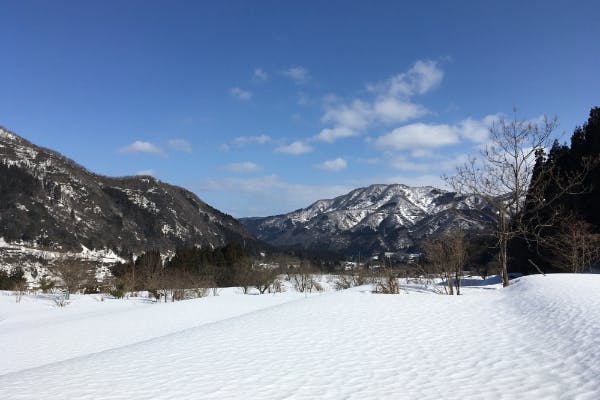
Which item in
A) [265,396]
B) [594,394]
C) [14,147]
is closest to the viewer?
[594,394]

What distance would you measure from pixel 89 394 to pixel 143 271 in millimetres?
43208

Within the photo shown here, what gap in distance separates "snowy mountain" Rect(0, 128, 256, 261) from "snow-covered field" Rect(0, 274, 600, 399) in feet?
352

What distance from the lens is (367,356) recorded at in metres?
8.80

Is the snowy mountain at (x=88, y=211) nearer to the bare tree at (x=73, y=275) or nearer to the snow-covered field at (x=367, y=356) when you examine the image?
the bare tree at (x=73, y=275)

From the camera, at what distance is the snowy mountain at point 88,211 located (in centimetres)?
11862

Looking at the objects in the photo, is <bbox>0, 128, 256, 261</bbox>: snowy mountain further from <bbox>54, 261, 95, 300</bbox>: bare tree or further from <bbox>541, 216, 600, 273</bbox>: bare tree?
<bbox>541, 216, 600, 273</bbox>: bare tree

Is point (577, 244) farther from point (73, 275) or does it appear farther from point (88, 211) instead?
point (88, 211)

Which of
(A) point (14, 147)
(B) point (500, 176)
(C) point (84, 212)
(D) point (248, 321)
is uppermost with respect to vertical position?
(A) point (14, 147)

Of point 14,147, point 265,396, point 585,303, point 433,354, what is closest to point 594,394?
point 433,354

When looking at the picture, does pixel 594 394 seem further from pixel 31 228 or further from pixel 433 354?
pixel 31 228

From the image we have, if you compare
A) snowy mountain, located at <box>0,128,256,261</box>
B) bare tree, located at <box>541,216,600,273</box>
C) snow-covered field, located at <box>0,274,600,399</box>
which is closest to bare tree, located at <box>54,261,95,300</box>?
snow-covered field, located at <box>0,274,600,399</box>

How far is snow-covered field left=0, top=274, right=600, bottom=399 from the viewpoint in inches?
264

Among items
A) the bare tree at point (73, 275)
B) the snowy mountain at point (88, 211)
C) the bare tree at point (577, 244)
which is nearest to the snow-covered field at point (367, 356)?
the bare tree at point (577, 244)

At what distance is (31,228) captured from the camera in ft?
382
